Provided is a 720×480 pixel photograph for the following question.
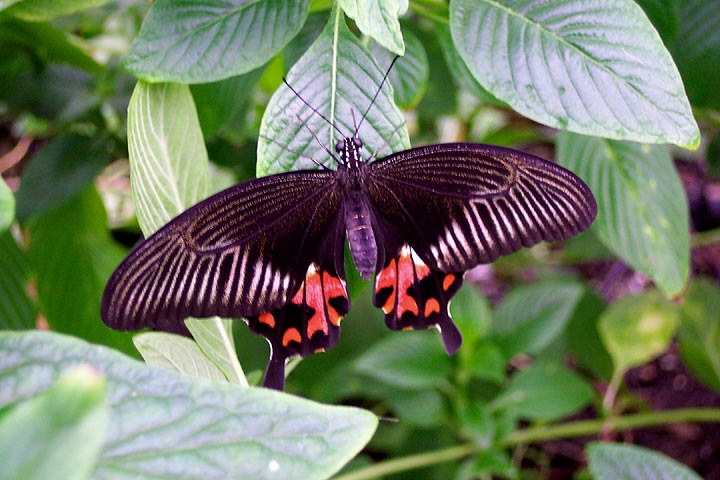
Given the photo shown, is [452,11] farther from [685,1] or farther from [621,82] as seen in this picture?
[685,1]

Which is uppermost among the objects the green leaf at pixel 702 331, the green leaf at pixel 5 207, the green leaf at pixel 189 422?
the green leaf at pixel 5 207

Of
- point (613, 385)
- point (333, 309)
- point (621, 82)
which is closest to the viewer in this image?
point (621, 82)

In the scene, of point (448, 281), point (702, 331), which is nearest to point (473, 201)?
point (448, 281)

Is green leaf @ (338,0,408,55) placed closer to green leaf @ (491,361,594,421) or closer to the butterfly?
the butterfly

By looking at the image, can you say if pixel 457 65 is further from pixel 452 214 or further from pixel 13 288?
pixel 13 288

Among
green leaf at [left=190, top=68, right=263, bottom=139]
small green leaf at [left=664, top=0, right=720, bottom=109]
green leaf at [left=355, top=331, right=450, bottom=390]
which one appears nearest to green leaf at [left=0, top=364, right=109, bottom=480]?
green leaf at [left=190, top=68, right=263, bottom=139]

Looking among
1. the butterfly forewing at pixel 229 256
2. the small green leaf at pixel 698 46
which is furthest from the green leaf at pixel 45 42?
the small green leaf at pixel 698 46

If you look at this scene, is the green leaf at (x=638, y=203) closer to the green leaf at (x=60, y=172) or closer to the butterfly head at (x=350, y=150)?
the butterfly head at (x=350, y=150)

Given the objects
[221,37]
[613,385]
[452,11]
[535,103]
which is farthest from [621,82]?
[613,385]
